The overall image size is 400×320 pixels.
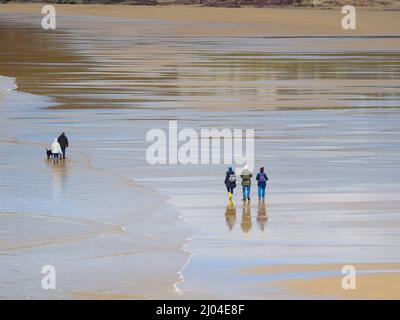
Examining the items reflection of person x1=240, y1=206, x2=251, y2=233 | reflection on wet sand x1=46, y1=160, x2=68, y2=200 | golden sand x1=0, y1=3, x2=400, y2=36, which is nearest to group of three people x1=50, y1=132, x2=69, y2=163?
reflection on wet sand x1=46, y1=160, x2=68, y2=200

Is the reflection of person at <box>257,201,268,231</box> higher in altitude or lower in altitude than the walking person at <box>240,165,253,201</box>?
lower

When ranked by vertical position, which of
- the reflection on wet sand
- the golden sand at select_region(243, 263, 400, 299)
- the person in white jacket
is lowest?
the golden sand at select_region(243, 263, 400, 299)

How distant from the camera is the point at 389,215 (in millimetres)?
25094

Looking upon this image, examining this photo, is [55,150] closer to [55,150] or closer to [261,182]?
[55,150]

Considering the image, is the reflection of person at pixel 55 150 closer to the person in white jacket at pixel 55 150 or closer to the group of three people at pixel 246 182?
the person in white jacket at pixel 55 150

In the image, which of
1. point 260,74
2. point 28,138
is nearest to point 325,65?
point 260,74

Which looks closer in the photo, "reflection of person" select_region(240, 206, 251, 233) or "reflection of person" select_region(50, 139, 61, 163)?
"reflection of person" select_region(240, 206, 251, 233)

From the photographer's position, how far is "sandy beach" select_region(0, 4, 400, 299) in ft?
67.0

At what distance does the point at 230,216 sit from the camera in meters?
25.0

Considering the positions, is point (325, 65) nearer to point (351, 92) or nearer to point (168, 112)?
point (351, 92)

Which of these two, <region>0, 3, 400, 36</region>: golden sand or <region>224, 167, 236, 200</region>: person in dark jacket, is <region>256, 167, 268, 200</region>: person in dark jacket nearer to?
<region>224, 167, 236, 200</region>: person in dark jacket

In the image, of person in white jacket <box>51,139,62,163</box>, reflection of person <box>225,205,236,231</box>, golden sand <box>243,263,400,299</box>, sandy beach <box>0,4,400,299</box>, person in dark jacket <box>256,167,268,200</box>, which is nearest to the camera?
golden sand <box>243,263,400,299</box>

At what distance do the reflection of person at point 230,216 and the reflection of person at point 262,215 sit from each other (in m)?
0.46

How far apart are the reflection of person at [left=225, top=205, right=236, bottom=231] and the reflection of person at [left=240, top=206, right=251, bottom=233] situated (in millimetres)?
182
